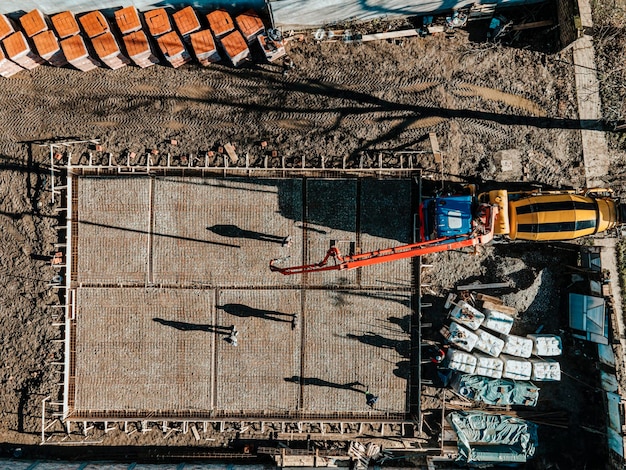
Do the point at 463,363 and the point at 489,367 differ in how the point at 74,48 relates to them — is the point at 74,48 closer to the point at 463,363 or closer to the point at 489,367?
the point at 463,363

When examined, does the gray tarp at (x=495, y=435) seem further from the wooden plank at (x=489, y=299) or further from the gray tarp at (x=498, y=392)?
the wooden plank at (x=489, y=299)

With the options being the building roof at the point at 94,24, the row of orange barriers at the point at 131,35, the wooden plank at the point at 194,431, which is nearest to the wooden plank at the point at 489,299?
the wooden plank at the point at 194,431

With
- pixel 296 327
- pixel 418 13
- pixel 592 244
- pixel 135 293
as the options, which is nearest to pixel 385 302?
pixel 296 327

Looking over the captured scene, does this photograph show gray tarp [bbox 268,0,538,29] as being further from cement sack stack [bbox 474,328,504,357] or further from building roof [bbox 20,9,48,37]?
cement sack stack [bbox 474,328,504,357]

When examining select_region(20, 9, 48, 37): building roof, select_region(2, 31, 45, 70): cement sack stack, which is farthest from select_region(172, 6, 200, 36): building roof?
select_region(2, 31, 45, 70): cement sack stack

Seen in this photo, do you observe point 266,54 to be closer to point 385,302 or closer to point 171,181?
point 171,181
